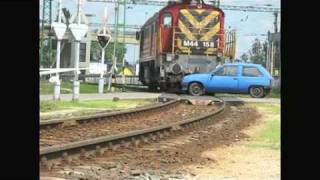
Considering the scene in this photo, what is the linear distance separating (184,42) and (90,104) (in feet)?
18.2

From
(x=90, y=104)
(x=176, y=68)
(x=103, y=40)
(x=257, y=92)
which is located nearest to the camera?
(x=90, y=104)

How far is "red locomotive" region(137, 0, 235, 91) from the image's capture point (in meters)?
20.5

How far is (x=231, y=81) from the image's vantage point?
1995 centimetres

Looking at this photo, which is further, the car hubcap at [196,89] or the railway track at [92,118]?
the car hubcap at [196,89]

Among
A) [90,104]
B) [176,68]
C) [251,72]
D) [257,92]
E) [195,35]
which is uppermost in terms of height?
[195,35]

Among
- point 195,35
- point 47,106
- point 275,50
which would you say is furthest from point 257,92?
point 275,50

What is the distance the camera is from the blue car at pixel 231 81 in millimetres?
19203

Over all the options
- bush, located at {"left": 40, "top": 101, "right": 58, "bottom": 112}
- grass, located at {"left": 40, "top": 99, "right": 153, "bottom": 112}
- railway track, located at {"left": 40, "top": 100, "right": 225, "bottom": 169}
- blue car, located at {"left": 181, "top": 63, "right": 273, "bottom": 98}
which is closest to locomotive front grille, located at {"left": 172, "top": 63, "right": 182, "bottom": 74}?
blue car, located at {"left": 181, "top": 63, "right": 273, "bottom": 98}

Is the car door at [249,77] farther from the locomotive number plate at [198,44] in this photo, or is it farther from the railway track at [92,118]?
the railway track at [92,118]

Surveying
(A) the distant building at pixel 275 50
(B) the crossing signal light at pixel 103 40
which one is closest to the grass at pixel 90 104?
(B) the crossing signal light at pixel 103 40

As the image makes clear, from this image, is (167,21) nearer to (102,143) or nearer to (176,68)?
(176,68)

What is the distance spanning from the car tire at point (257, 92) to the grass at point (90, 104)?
3739 millimetres
